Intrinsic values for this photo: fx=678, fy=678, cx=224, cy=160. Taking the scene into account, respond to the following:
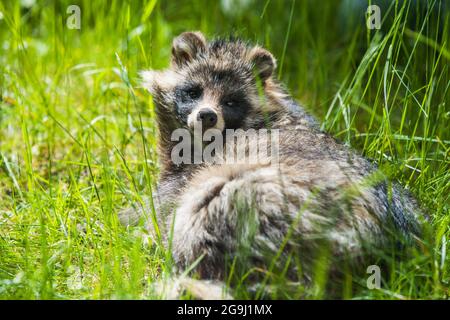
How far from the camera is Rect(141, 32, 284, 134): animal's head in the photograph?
5.10 meters

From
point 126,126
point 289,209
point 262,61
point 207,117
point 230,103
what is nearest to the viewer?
point 289,209

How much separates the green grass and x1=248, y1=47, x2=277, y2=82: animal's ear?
0.42 ft

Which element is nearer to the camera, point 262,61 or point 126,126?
point 262,61

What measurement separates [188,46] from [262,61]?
23.4 inches

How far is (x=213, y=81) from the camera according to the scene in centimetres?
516

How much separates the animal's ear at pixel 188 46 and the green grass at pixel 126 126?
0.25m

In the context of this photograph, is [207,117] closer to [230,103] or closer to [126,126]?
[230,103]

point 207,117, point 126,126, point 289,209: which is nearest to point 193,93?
point 207,117

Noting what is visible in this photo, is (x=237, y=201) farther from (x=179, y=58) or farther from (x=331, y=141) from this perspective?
(x=179, y=58)

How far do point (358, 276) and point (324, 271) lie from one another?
0.74ft

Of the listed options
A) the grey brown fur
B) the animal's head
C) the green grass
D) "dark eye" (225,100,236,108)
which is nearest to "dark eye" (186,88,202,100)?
A: the animal's head
